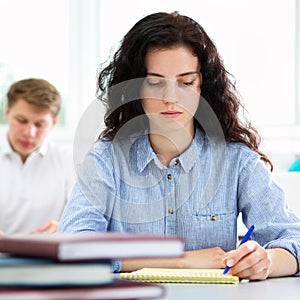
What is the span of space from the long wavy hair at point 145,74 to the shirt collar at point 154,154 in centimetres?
5

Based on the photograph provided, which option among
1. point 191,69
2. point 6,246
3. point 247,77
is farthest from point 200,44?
point 247,77

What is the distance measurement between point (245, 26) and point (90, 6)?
3.33 feet

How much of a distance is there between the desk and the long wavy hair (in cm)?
64

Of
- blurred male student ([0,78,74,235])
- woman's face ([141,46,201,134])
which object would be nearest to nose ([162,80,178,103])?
woman's face ([141,46,201,134])

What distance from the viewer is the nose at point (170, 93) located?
1.74 m

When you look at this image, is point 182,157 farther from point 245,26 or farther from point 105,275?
point 245,26

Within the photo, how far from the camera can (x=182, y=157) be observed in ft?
6.12

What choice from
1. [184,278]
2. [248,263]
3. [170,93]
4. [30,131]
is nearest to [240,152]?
[170,93]

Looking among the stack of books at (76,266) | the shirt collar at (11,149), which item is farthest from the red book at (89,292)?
the shirt collar at (11,149)

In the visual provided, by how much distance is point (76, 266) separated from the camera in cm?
66

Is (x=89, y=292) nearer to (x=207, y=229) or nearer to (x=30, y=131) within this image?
(x=207, y=229)

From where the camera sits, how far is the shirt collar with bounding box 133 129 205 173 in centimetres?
186

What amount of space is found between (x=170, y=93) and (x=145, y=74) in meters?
0.13

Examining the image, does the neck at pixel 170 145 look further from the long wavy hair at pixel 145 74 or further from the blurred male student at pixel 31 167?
the blurred male student at pixel 31 167
